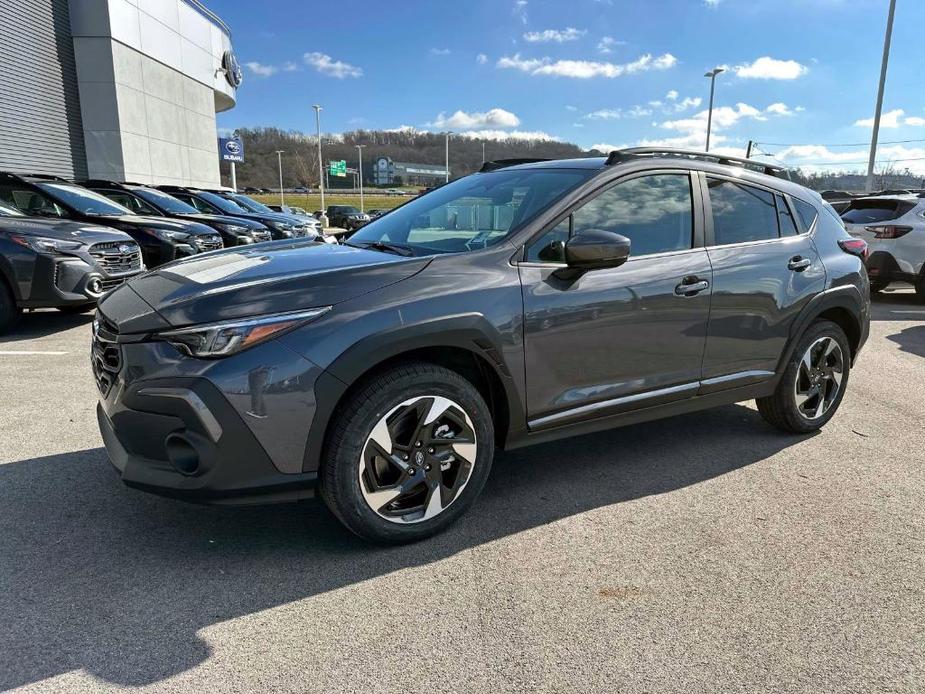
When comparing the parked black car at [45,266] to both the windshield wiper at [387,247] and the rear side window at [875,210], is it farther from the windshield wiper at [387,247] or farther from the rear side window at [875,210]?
the rear side window at [875,210]

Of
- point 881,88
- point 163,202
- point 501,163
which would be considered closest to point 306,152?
point 881,88

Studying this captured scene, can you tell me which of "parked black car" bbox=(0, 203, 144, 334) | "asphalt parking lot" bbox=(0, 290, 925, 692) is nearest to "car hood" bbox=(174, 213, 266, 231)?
"parked black car" bbox=(0, 203, 144, 334)

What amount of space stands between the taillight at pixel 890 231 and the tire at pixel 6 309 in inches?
457

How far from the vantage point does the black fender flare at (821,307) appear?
13.0 ft

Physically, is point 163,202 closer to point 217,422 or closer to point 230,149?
point 217,422

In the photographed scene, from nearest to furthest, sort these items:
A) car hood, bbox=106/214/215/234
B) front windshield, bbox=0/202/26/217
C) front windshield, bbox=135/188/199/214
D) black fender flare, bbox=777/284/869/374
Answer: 1. black fender flare, bbox=777/284/869/374
2. front windshield, bbox=0/202/26/217
3. car hood, bbox=106/214/215/234
4. front windshield, bbox=135/188/199/214

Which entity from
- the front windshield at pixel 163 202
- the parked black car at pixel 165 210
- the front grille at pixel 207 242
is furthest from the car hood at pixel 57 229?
the front windshield at pixel 163 202

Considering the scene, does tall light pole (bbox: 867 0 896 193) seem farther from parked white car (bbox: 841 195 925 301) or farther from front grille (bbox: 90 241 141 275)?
front grille (bbox: 90 241 141 275)

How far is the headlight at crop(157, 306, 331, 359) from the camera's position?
2.41 m

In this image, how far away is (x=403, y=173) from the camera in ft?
267

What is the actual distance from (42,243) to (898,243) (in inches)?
450

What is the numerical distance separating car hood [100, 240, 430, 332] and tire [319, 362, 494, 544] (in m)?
0.41

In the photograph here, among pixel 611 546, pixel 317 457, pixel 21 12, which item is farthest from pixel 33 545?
pixel 21 12

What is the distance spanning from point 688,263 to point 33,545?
3.38 meters
